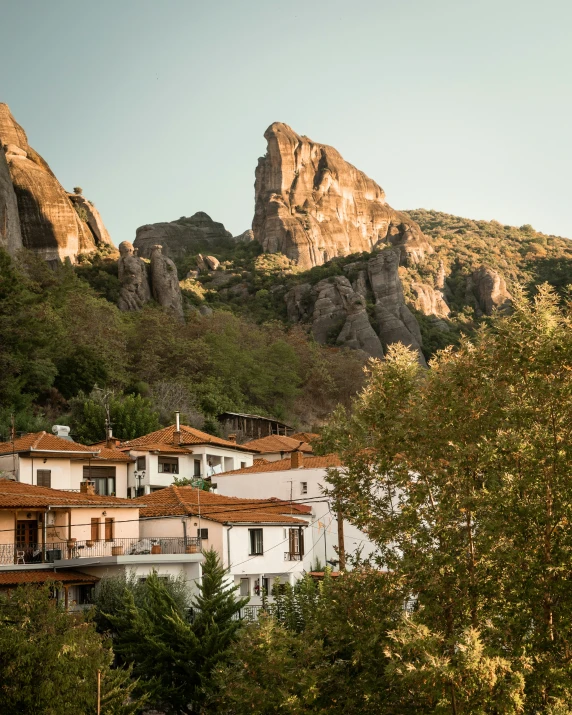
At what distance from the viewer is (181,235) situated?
533 feet

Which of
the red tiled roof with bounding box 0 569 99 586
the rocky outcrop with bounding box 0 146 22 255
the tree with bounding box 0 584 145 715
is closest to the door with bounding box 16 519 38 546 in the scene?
the red tiled roof with bounding box 0 569 99 586

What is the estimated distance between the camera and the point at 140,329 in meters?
77.7

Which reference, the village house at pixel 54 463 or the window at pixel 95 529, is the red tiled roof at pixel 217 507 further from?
the village house at pixel 54 463

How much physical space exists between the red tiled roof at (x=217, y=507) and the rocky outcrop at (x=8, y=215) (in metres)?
45.5

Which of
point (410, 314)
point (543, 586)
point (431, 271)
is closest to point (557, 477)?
point (543, 586)

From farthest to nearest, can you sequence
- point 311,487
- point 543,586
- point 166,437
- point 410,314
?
point 410,314 < point 166,437 < point 311,487 < point 543,586

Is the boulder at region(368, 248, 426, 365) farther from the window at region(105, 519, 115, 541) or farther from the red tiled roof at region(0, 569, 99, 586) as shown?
the red tiled roof at region(0, 569, 99, 586)

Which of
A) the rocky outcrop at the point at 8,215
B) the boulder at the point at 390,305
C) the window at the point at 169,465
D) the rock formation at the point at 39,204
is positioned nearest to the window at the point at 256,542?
the window at the point at 169,465

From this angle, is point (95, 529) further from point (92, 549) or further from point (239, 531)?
point (239, 531)

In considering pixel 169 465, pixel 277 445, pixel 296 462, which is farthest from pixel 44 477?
pixel 277 445

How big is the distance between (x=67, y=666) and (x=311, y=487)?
80.8 ft

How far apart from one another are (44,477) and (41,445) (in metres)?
1.43

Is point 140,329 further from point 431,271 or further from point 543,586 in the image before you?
point 431,271

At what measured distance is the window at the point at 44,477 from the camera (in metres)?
40.9
